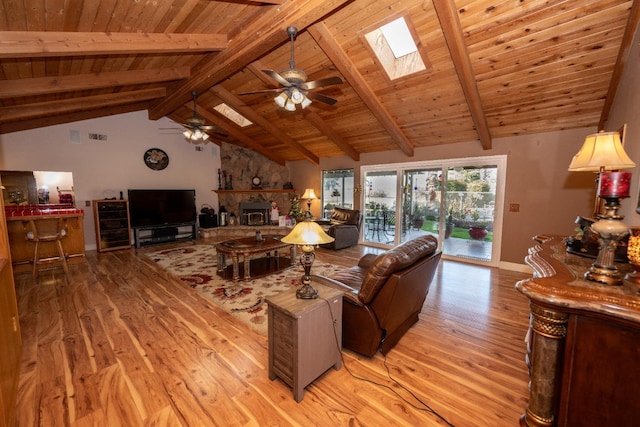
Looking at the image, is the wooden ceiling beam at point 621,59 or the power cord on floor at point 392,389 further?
the wooden ceiling beam at point 621,59

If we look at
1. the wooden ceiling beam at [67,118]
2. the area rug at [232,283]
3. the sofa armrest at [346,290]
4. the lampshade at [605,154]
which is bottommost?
the area rug at [232,283]

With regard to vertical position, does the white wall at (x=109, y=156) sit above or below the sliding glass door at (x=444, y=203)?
above

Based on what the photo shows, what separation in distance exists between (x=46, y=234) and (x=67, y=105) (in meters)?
2.41

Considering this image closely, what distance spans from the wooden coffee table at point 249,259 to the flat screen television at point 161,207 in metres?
3.31

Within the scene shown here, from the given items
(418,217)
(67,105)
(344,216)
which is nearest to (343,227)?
(344,216)

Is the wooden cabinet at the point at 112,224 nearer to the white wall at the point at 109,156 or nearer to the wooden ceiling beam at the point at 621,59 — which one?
the white wall at the point at 109,156

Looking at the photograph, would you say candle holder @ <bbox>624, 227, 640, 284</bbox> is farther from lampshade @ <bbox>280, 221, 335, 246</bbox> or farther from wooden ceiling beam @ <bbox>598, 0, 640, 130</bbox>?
wooden ceiling beam @ <bbox>598, 0, 640, 130</bbox>

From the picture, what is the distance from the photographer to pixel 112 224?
20.5 feet

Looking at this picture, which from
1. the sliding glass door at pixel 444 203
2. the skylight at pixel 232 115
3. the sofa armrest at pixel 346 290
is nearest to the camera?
the sofa armrest at pixel 346 290

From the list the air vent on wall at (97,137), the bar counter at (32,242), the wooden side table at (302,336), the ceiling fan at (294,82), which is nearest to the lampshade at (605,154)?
the wooden side table at (302,336)

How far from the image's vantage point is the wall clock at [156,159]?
6.93 m


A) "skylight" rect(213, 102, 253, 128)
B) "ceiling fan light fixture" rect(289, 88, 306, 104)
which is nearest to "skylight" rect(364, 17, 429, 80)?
"ceiling fan light fixture" rect(289, 88, 306, 104)

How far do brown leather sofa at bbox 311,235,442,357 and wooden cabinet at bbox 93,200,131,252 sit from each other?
20.2ft

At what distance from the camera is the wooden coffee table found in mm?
4109
